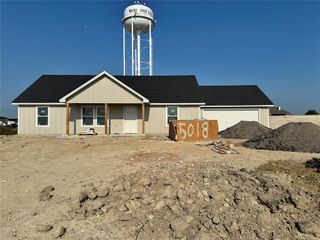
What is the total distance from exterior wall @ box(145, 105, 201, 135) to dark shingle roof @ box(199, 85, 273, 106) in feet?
12.7

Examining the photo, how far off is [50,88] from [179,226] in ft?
67.0

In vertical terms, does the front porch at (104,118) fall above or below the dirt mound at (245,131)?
above

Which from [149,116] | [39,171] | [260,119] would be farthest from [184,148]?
[260,119]

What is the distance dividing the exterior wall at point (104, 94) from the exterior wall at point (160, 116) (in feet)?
6.10

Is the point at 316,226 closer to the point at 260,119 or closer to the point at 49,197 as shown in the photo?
the point at 49,197

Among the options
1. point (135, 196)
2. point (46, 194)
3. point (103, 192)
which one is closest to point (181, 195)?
point (135, 196)

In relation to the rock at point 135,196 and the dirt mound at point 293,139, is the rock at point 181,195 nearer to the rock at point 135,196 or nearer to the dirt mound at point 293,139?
the rock at point 135,196

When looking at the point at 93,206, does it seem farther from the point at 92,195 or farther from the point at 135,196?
the point at 135,196

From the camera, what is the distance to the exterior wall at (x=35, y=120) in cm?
2077

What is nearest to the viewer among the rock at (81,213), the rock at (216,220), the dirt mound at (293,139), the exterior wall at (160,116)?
the rock at (216,220)

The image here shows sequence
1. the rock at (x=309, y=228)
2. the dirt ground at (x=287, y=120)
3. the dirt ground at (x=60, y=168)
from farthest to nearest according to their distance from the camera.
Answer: the dirt ground at (x=287, y=120), the dirt ground at (x=60, y=168), the rock at (x=309, y=228)

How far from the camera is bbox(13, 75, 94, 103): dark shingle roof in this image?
21.1m

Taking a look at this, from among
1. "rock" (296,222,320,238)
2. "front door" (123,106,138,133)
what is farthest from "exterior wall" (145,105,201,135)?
"rock" (296,222,320,238)

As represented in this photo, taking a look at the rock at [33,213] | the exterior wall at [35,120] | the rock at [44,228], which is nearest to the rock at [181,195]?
the rock at [44,228]
